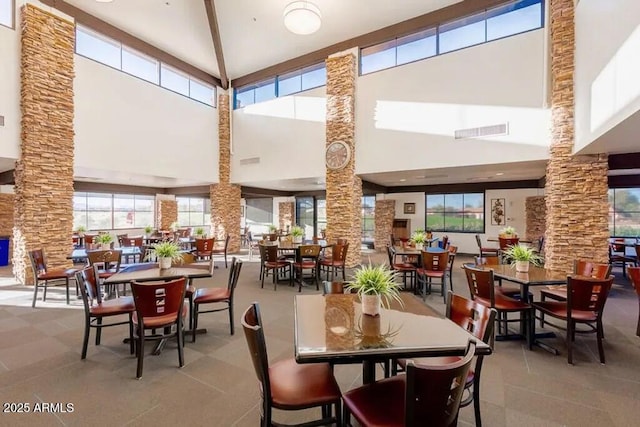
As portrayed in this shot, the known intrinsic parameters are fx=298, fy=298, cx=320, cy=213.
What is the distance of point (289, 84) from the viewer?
9.26 m

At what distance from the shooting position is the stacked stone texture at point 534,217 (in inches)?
376

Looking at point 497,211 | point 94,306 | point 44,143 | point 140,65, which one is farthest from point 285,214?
point 94,306

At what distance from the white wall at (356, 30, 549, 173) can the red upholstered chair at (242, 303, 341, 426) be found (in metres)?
6.07

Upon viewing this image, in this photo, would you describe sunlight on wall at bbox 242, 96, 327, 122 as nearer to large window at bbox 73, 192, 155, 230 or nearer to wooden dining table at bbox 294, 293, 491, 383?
large window at bbox 73, 192, 155, 230

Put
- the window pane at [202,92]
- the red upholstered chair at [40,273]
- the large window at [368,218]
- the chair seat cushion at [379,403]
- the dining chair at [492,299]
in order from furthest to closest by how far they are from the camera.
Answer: the large window at [368,218] < the window pane at [202,92] < the red upholstered chair at [40,273] < the dining chair at [492,299] < the chair seat cushion at [379,403]

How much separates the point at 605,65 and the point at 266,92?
8.30m

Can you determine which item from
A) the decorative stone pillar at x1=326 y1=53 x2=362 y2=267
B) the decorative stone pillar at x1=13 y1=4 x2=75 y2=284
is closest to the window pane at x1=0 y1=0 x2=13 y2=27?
the decorative stone pillar at x1=13 y1=4 x2=75 y2=284

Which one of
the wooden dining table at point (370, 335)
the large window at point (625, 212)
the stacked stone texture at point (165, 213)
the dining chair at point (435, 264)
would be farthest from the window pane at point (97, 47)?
the large window at point (625, 212)

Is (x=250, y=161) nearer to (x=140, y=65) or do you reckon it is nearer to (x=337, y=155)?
(x=337, y=155)

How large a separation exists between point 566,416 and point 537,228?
917 cm

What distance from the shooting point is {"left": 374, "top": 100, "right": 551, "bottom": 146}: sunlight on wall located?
5.81 m

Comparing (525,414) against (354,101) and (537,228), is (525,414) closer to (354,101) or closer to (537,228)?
(354,101)

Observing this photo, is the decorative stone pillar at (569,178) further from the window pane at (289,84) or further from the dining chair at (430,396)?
the window pane at (289,84)

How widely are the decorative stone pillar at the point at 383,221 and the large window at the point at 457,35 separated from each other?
5.58 m
